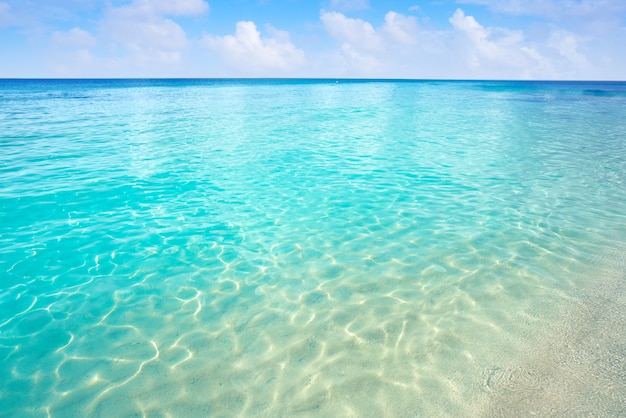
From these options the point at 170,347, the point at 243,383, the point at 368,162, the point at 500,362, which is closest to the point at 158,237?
the point at 170,347

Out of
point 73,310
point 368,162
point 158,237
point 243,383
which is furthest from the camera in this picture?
point 368,162

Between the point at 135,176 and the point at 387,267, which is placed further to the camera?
the point at 135,176

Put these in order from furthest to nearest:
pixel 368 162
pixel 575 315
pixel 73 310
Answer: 1. pixel 368 162
2. pixel 73 310
3. pixel 575 315

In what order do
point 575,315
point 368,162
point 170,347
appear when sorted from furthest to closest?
point 368,162
point 575,315
point 170,347

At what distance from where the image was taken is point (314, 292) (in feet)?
19.5

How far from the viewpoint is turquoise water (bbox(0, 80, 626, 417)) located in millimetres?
4070

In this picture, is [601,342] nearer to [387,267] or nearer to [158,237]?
[387,267]

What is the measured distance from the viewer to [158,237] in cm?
791

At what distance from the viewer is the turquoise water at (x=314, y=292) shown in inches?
160

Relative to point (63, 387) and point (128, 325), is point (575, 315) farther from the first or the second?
point (63, 387)

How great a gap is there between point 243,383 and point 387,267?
3349mm

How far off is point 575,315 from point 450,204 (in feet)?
15.7

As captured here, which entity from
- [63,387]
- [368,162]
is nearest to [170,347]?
[63,387]

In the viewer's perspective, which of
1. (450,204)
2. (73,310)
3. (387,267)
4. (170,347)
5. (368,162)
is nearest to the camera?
(170,347)
